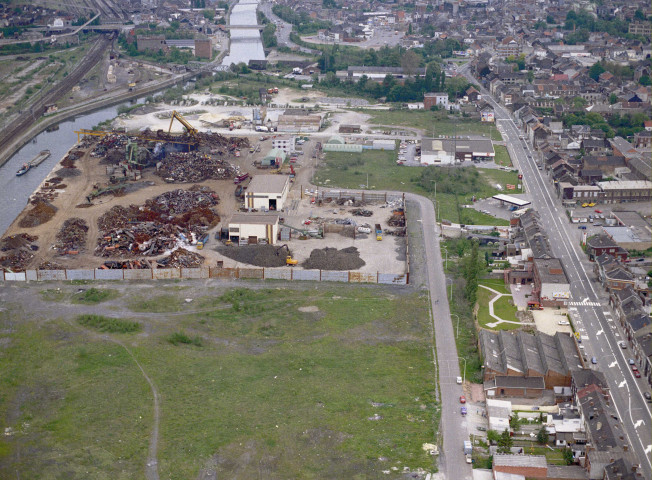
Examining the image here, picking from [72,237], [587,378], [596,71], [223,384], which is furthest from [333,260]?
[596,71]

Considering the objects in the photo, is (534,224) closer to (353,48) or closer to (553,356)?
(553,356)

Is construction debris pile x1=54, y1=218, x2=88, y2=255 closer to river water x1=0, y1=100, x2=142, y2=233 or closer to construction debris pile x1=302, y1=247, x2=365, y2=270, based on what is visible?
river water x1=0, y1=100, x2=142, y2=233

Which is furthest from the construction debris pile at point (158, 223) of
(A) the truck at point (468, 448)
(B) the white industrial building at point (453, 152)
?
(A) the truck at point (468, 448)

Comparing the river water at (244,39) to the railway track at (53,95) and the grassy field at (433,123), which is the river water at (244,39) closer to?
the railway track at (53,95)

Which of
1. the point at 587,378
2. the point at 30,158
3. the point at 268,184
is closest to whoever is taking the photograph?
the point at 587,378

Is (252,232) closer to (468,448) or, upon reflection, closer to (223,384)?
(223,384)

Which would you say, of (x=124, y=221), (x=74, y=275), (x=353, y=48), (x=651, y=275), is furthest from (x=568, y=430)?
(x=353, y=48)
